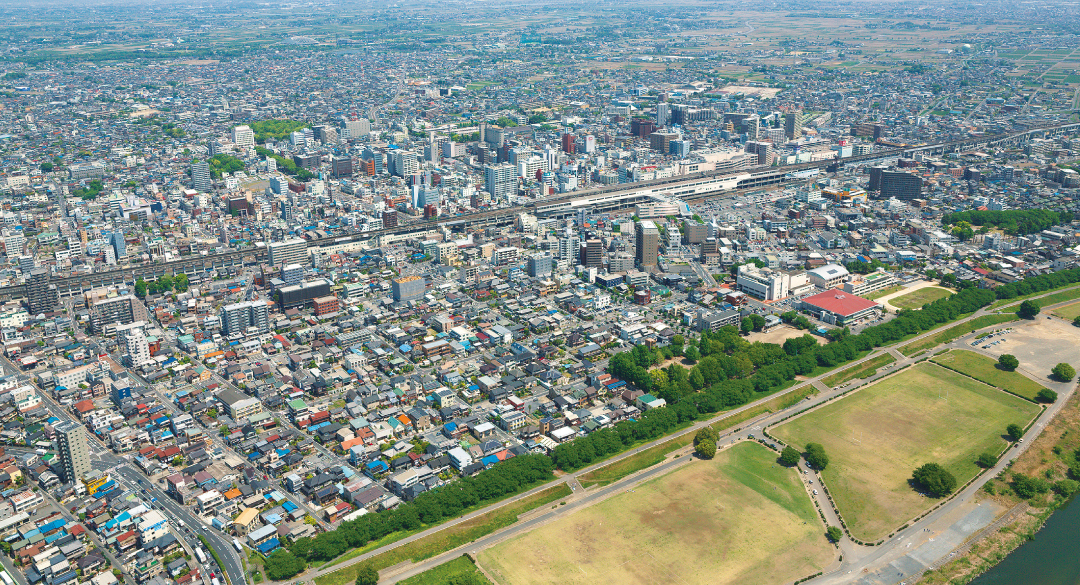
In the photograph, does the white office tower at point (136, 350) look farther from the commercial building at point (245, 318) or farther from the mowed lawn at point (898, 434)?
the mowed lawn at point (898, 434)

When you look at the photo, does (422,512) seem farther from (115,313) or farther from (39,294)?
(39,294)

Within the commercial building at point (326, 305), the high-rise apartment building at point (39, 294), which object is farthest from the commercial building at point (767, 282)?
the high-rise apartment building at point (39, 294)

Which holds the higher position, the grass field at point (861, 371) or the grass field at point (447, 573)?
the grass field at point (861, 371)

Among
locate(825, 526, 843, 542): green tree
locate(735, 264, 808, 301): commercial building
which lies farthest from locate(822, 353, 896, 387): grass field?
locate(825, 526, 843, 542): green tree

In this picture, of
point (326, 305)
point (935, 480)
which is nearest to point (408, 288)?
point (326, 305)

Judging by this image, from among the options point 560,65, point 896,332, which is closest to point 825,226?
point 896,332

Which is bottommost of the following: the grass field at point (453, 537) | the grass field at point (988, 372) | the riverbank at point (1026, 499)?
the riverbank at point (1026, 499)

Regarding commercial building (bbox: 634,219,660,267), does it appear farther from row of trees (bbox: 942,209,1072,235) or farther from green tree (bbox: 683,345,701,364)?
row of trees (bbox: 942,209,1072,235)
